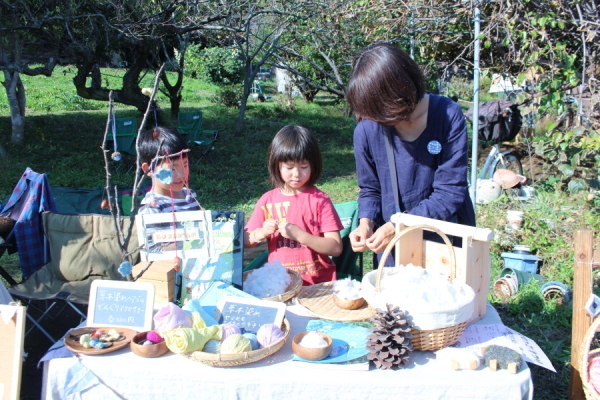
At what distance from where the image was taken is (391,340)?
4.78 ft

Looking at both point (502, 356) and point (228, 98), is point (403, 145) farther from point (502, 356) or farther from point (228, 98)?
point (228, 98)

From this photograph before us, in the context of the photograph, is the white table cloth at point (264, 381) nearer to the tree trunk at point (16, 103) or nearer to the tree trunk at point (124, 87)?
the tree trunk at point (124, 87)

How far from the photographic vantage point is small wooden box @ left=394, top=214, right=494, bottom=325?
5.38 feet

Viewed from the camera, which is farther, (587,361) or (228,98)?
(228,98)

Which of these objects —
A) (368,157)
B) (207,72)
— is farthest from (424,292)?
(207,72)

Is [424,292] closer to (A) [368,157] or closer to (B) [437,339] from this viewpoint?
→ (B) [437,339]

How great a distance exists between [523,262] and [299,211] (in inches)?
90.6

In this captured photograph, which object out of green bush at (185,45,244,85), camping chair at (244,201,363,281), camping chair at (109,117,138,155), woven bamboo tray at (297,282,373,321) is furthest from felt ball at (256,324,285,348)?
green bush at (185,45,244,85)

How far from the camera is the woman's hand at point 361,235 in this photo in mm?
1894

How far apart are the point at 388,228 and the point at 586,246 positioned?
2.24 ft

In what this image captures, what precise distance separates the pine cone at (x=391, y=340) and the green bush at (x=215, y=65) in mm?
14551

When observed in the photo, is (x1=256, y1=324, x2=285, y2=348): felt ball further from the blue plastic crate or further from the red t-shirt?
the blue plastic crate

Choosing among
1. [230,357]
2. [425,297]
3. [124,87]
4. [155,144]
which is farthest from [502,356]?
[124,87]

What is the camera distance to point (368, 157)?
2.09m
